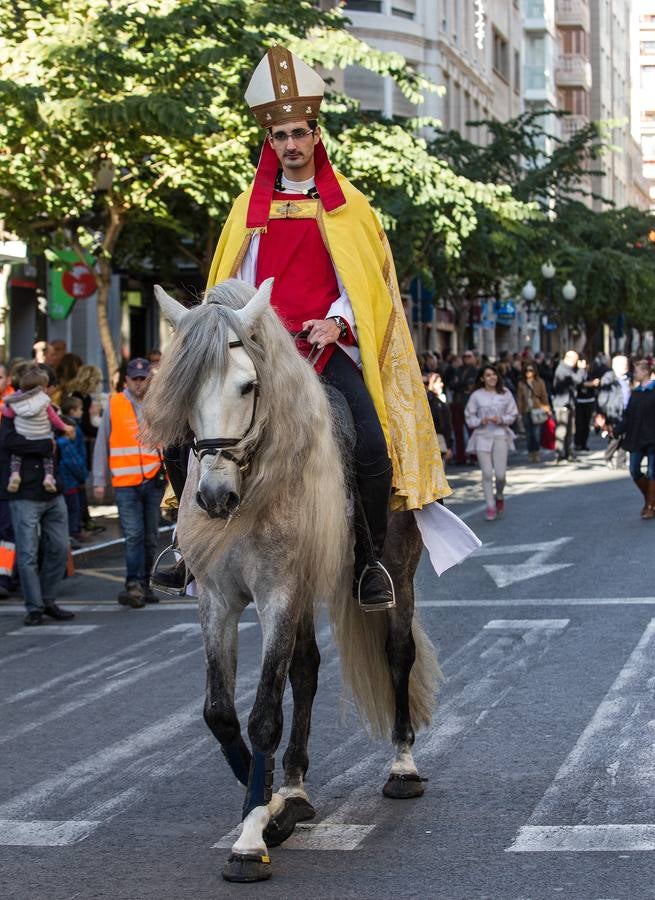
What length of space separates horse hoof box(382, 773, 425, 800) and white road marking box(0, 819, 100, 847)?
1128mm

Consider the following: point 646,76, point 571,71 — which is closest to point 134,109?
point 571,71

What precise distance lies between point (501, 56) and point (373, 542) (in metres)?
63.3

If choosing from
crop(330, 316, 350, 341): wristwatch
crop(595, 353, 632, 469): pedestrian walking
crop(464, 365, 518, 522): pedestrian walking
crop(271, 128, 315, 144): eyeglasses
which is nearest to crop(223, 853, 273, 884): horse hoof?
crop(330, 316, 350, 341): wristwatch

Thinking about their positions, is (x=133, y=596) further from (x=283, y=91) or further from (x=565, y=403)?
(x=565, y=403)

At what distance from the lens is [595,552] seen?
15875mm

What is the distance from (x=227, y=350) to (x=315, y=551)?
868 mm

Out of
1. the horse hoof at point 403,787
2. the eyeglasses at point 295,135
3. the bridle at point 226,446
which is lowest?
the horse hoof at point 403,787

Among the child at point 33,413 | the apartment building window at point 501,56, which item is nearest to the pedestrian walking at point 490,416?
the child at point 33,413

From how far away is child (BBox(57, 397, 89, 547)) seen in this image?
16219 millimetres

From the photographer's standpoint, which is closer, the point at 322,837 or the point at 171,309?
the point at 171,309

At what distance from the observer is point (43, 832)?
6.36 meters

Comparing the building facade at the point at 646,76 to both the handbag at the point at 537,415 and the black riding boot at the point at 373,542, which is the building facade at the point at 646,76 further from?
the black riding boot at the point at 373,542

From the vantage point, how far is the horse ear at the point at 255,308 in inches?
225

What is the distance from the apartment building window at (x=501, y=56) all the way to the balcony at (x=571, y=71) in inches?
763
